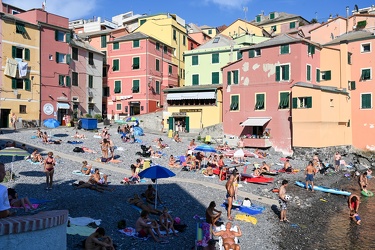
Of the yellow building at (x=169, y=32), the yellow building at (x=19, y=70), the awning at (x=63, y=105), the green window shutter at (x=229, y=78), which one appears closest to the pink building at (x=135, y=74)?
the yellow building at (x=169, y=32)

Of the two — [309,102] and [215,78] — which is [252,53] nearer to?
[309,102]

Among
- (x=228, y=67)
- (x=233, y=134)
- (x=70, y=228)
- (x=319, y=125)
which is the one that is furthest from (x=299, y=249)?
(x=228, y=67)

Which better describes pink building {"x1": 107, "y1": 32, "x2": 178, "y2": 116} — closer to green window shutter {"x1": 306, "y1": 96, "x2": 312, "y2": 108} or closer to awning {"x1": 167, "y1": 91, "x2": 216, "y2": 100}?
awning {"x1": 167, "y1": 91, "x2": 216, "y2": 100}

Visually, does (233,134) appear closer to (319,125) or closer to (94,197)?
(319,125)

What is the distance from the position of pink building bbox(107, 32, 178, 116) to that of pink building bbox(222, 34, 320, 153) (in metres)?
15.3

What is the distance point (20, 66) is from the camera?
127 feet

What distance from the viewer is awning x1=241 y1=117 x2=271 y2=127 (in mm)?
36750

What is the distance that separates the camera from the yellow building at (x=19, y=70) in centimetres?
3766

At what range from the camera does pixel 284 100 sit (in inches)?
1430

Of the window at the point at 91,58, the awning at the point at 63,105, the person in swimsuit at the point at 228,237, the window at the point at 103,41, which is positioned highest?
the window at the point at 103,41

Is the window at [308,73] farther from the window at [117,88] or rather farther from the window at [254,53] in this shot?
the window at [117,88]

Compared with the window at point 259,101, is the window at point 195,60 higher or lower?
higher

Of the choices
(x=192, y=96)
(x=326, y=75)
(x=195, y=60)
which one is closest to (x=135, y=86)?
(x=195, y=60)

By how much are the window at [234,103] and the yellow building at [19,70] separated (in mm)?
23921
